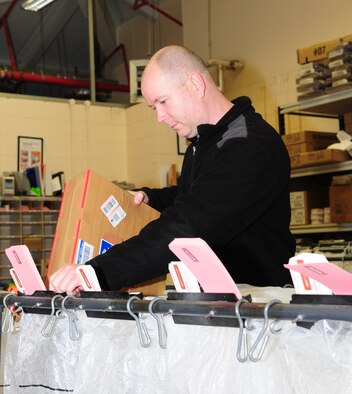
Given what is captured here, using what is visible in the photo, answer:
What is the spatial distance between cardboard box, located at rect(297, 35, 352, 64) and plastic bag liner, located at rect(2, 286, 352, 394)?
4016 millimetres

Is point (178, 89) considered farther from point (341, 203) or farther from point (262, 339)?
point (341, 203)

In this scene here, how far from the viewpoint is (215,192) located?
6.26ft

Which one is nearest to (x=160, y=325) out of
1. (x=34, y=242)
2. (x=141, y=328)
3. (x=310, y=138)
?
(x=141, y=328)

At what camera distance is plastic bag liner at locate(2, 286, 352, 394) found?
1.06 m

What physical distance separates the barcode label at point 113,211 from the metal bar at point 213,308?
0.46m

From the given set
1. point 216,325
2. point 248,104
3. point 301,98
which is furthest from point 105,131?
point 216,325

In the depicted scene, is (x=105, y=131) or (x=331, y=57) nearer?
(x=331, y=57)

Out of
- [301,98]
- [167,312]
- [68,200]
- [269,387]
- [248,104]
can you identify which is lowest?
[269,387]

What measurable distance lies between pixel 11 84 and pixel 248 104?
7575 millimetres

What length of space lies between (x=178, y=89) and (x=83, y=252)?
0.63 m

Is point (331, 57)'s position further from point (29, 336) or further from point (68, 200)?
point (29, 336)

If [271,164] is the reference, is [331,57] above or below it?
above

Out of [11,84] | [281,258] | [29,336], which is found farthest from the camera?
[11,84]

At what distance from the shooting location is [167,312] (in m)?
1.21
